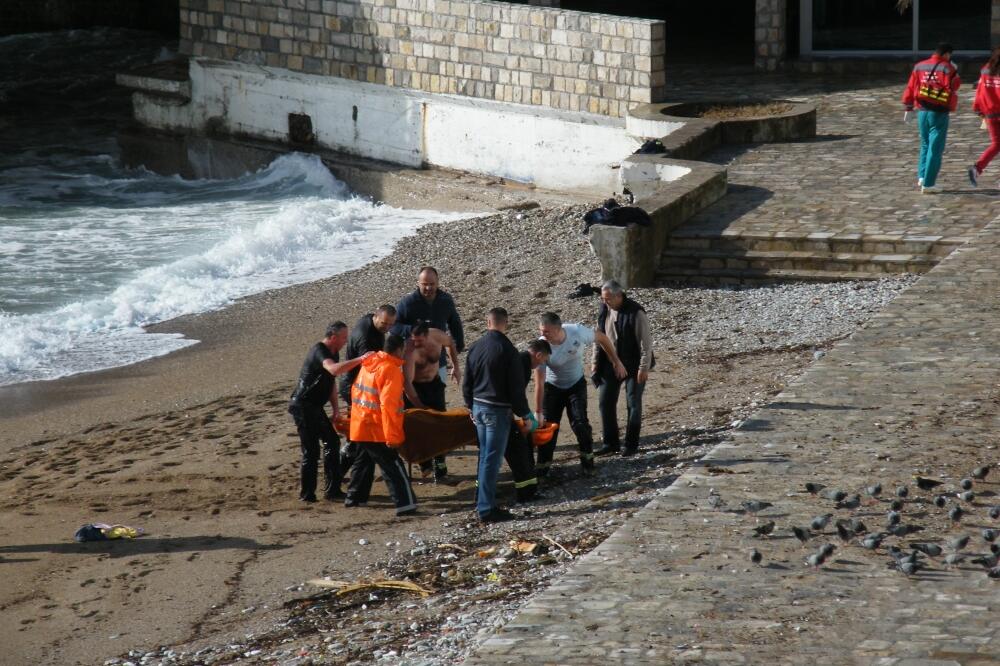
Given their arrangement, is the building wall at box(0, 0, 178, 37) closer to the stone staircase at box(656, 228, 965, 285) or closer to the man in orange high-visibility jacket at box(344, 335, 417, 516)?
the stone staircase at box(656, 228, 965, 285)

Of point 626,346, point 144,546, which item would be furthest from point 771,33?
point 144,546

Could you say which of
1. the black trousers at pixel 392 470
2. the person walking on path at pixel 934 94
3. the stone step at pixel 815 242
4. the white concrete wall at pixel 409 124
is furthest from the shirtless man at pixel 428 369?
the white concrete wall at pixel 409 124

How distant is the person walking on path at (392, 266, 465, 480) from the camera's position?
37.5 feet

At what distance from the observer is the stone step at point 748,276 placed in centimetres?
1477

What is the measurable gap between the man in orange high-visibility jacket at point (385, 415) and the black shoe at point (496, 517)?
2.49ft

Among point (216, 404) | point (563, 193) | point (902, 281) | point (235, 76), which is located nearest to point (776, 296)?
point (902, 281)

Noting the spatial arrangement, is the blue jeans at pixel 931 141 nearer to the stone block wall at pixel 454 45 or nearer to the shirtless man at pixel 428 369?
the stone block wall at pixel 454 45

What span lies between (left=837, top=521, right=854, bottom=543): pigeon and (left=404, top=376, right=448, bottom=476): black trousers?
4012mm

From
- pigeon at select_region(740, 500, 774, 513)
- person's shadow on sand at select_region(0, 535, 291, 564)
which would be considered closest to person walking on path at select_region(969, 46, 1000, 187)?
pigeon at select_region(740, 500, 774, 513)

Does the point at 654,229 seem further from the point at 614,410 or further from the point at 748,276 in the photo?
the point at 614,410

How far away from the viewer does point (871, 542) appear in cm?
757

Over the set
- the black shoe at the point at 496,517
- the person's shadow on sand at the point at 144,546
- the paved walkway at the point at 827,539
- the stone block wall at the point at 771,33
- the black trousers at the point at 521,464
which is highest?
the stone block wall at the point at 771,33

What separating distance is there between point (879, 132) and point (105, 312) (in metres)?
10.1

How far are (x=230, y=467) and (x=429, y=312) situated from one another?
6.68 feet
